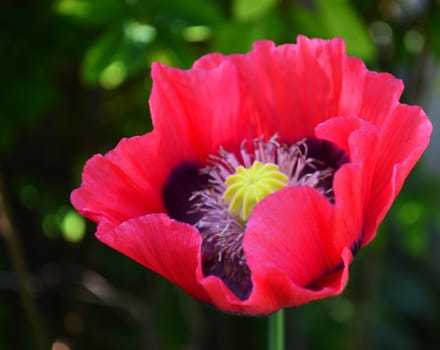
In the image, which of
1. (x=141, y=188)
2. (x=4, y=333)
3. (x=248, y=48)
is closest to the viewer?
(x=141, y=188)

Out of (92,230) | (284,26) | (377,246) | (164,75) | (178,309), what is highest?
(164,75)

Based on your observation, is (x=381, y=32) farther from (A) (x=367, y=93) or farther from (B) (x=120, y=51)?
(A) (x=367, y=93)

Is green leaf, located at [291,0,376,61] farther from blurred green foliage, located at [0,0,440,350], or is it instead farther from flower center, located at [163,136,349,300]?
flower center, located at [163,136,349,300]

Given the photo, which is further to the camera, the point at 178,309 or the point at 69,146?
the point at 178,309

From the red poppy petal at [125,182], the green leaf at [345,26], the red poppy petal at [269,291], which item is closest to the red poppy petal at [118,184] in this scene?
the red poppy petal at [125,182]

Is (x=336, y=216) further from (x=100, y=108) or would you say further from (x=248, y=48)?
(x=100, y=108)

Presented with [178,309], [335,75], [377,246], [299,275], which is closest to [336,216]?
[299,275]

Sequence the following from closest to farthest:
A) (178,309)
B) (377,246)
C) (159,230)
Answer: (159,230), (377,246), (178,309)
